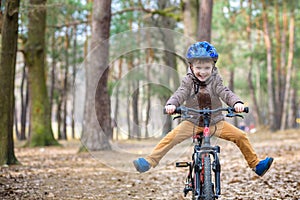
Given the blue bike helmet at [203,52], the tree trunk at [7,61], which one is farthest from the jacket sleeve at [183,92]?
the tree trunk at [7,61]

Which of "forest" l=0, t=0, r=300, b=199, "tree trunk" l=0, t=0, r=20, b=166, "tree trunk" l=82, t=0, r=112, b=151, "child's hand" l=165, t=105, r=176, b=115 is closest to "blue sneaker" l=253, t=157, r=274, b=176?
"child's hand" l=165, t=105, r=176, b=115

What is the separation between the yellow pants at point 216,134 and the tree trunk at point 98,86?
11585 mm

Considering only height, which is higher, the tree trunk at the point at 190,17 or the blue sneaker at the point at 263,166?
the tree trunk at the point at 190,17

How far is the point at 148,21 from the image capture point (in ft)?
108

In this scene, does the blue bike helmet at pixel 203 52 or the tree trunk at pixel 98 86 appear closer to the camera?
the blue bike helmet at pixel 203 52

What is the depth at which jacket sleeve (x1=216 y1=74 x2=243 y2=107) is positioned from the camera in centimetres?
555

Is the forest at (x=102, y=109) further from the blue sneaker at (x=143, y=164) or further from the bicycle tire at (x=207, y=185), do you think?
the bicycle tire at (x=207, y=185)

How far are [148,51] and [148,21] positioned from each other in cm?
199

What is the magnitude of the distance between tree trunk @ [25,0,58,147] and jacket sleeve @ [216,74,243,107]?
17082mm

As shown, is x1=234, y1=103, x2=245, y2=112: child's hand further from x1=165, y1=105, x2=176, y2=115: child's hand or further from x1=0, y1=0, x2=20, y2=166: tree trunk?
x1=0, y1=0, x2=20, y2=166: tree trunk

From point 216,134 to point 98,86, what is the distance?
1223cm

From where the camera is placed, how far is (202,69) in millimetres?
5695

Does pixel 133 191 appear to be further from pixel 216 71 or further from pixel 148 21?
pixel 148 21

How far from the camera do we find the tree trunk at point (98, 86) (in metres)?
17.6
